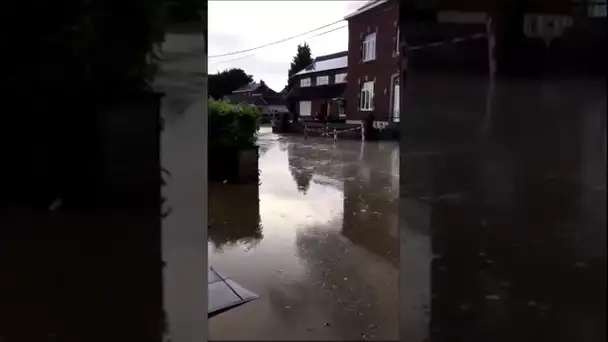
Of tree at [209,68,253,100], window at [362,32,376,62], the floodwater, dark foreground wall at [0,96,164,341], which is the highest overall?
window at [362,32,376,62]

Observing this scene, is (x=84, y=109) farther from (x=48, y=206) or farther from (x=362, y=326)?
(x=362, y=326)

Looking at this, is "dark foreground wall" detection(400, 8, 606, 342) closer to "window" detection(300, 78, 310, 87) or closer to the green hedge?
the green hedge

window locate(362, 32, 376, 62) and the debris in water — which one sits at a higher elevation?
window locate(362, 32, 376, 62)

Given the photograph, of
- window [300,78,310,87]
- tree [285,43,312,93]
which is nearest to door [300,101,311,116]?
window [300,78,310,87]

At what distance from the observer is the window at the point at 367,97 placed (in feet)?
29.1

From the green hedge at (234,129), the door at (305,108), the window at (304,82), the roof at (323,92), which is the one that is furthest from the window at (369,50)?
the green hedge at (234,129)

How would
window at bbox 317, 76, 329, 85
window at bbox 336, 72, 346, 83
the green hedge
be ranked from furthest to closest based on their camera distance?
window at bbox 336, 72, 346, 83 → window at bbox 317, 76, 329, 85 → the green hedge

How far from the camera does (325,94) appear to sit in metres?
8.52

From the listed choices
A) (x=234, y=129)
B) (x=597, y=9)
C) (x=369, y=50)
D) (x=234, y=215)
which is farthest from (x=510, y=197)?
(x=369, y=50)

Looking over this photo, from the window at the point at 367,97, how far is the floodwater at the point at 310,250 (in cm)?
382

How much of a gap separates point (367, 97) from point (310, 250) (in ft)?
22.8

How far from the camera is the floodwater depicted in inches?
70.4

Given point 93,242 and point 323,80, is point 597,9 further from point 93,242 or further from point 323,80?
point 323,80

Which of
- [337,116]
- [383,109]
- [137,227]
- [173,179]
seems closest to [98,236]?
[137,227]
